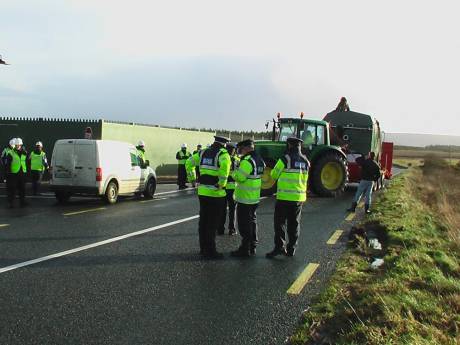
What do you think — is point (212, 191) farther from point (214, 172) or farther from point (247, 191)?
point (247, 191)

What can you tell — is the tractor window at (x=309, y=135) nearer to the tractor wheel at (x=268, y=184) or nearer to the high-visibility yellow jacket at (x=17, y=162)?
the tractor wheel at (x=268, y=184)

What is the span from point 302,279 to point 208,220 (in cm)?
196

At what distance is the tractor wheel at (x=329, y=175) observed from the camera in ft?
54.1

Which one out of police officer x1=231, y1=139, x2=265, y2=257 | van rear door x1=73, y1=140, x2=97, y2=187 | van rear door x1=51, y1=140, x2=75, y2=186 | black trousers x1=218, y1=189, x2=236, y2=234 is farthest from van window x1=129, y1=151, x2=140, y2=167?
police officer x1=231, y1=139, x2=265, y2=257

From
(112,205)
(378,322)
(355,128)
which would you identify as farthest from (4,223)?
(355,128)

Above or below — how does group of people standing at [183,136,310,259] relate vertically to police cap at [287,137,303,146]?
below

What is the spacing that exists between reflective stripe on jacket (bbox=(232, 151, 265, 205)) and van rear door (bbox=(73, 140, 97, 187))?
7164 mm

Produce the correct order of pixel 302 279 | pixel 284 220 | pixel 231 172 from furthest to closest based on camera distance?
1. pixel 231 172
2. pixel 284 220
3. pixel 302 279

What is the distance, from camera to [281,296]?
557cm

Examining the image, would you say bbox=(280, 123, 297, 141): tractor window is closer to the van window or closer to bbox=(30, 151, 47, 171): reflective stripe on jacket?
the van window

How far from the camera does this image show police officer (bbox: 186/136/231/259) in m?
7.52

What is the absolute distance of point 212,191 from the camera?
24.8 feet

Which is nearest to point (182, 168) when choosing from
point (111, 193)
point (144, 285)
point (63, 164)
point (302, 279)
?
point (111, 193)

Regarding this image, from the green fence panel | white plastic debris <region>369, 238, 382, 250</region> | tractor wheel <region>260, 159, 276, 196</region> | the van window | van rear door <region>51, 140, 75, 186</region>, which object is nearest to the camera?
white plastic debris <region>369, 238, 382, 250</region>
